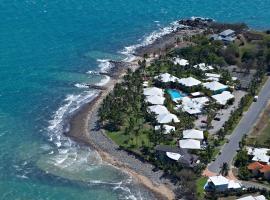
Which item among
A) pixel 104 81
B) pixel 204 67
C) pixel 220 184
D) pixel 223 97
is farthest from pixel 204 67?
pixel 220 184

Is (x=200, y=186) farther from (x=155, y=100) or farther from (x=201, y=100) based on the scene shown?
(x=155, y=100)

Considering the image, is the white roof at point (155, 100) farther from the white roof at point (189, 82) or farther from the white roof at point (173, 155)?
the white roof at point (173, 155)

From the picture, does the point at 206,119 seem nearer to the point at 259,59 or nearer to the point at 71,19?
the point at 259,59

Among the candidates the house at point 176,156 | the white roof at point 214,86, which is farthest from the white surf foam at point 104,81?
the house at point 176,156

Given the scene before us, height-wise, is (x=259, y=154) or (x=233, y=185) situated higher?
(x=259, y=154)

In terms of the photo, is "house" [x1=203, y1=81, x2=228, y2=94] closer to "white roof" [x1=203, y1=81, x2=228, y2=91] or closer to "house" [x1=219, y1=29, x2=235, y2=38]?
"white roof" [x1=203, y1=81, x2=228, y2=91]

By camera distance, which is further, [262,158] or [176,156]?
[176,156]

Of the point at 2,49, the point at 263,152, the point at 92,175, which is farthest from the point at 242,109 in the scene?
the point at 2,49
